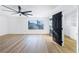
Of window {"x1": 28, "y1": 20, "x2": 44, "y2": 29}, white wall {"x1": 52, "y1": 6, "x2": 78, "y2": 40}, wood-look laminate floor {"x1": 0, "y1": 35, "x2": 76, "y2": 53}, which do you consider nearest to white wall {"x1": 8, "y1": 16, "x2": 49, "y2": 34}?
window {"x1": 28, "y1": 20, "x2": 44, "y2": 29}

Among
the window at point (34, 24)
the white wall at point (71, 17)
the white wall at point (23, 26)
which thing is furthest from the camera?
the white wall at point (23, 26)

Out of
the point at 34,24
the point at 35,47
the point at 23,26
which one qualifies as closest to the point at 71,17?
the point at 35,47

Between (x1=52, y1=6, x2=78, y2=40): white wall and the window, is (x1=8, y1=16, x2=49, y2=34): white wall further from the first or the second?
(x1=52, y1=6, x2=78, y2=40): white wall

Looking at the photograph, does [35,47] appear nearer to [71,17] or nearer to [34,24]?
[71,17]

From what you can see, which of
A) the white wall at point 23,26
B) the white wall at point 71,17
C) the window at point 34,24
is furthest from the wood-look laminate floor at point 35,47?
the white wall at point 23,26

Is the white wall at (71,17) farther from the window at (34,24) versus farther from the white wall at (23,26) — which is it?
the white wall at (23,26)
